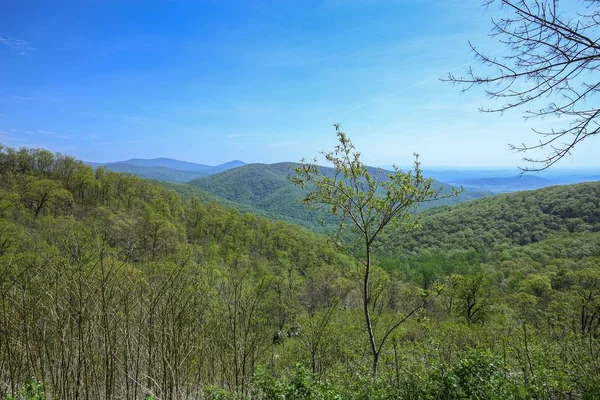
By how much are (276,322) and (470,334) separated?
820 inches

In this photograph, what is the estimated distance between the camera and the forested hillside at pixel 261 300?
4.57 m

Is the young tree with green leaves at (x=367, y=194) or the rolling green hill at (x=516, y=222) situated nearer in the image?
the young tree with green leaves at (x=367, y=194)

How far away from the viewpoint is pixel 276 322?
32.2 metres

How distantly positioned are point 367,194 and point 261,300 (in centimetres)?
672

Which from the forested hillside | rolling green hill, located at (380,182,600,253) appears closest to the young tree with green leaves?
the forested hillside

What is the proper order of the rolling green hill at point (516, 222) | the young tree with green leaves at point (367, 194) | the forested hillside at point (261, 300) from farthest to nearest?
the rolling green hill at point (516, 222) < the young tree with green leaves at point (367, 194) < the forested hillside at point (261, 300)

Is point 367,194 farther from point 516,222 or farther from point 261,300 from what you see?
point 516,222

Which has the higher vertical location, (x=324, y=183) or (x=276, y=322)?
(x=324, y=183)

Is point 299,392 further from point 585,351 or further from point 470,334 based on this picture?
point 470,334

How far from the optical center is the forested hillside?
457cm

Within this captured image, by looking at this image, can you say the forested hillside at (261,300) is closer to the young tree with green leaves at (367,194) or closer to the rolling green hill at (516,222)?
the rolling green hill at (516,222)

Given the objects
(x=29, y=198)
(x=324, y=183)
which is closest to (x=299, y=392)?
(x=324, y=183)

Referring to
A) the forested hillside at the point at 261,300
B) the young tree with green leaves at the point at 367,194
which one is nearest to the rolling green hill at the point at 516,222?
the forested hillside at the point at 261,300

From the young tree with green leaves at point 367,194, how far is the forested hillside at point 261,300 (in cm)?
142
